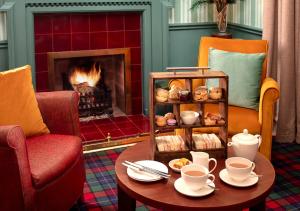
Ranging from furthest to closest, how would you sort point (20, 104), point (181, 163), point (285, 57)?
point (285, 57)
point (20, 104)
point (181, 163)

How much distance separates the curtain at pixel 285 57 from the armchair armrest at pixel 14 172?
2.29 metres

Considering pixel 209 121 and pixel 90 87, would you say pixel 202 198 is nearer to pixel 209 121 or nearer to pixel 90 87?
pixel 209 121

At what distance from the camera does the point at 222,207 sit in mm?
2035

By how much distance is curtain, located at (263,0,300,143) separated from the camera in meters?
3.85

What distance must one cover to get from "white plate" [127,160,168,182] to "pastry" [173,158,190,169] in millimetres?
49

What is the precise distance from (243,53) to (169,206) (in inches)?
71.5

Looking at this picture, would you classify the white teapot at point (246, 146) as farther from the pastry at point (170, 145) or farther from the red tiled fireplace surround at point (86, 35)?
the red tiled fireplace surround at point (86, 35)

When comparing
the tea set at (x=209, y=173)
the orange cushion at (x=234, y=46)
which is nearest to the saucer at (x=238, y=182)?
the tea set at (x=209, y=173)

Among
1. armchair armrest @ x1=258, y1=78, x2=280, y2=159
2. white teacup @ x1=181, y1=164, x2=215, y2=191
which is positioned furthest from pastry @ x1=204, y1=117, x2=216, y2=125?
armchair armrest @ x1=258, y1=78, x2=280, y2=159

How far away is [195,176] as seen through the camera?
83.0 inches

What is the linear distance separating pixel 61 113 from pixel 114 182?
62 cm

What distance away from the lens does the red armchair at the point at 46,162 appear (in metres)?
2.32

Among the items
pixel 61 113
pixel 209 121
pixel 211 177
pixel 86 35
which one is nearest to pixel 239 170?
pixel 211 177

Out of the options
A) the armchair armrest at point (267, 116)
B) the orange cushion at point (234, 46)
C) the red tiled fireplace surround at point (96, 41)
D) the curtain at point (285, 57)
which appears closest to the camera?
the armchair armrest at point (267, 116)
